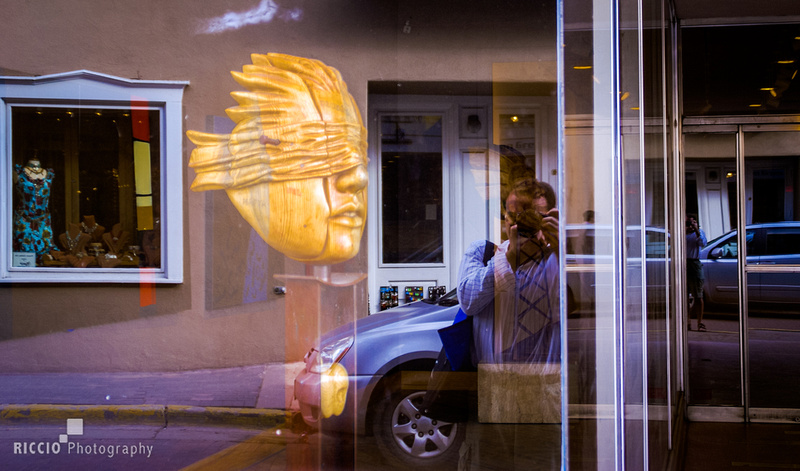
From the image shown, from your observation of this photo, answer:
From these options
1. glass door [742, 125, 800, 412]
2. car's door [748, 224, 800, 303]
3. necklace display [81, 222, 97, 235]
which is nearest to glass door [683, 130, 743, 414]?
glass door [742, 125, 800, 412]

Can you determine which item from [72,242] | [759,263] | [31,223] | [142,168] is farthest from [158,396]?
[759,263]

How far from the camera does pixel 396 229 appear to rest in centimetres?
285

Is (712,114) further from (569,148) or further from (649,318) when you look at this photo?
(569,148)

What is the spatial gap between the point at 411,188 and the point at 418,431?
1260mm

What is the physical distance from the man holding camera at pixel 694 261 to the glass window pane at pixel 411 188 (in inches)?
90.3

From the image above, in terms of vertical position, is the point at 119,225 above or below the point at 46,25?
below

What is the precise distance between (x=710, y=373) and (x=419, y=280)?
8.31 ft

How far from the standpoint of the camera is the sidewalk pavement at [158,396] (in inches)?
112

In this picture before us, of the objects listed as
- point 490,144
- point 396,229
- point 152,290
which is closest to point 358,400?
point 396,229

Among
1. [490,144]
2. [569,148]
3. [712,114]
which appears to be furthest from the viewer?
[712,114]

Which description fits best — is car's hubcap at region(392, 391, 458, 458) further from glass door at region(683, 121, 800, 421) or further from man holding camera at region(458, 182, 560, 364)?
glass door at region(683, 121, 800, 421)

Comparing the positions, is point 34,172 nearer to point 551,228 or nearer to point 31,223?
point 31,223

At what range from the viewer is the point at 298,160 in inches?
105

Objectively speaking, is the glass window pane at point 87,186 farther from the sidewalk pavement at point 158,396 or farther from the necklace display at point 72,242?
the sidewalk pavement at point 158,396
